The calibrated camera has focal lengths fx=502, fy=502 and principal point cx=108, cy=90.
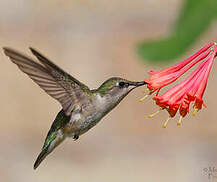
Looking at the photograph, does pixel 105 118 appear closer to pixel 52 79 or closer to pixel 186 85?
pixel 52 79

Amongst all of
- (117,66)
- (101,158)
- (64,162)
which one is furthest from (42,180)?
(117,66)

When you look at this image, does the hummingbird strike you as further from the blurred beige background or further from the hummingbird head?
the blurred beige background

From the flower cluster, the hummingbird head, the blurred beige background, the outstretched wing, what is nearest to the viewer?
the flower cluster

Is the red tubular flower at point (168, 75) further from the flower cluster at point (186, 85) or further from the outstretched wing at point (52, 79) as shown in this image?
the outstretched wing at point (52, 79)

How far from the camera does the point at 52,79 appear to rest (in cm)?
97

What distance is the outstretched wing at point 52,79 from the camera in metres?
0.88

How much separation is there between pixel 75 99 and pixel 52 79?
0.12 m

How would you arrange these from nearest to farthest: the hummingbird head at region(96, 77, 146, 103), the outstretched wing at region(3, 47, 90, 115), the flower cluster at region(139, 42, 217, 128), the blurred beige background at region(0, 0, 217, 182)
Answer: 1. the flower cluster at region(139, 42, 217, 128)
2. the outstretched wing at region(3, 47, 90, 115)
3. the hummingbird head at region(96, 77, 146, 103)
4. the blurred beige background at region(0, 0, 217, 182)

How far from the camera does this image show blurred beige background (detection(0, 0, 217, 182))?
158 cm

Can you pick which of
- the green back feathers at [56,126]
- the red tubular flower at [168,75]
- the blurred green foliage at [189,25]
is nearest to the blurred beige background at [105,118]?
the green back feathers at [56,126]

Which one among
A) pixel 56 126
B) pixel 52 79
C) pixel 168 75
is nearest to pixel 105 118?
pixel 56 126

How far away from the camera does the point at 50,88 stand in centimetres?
98

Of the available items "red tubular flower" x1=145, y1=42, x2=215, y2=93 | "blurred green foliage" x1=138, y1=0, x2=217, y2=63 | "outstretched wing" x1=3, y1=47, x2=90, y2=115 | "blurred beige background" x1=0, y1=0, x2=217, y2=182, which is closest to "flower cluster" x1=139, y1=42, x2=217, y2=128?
"red tubular flower" x1=145, y1=42, x2=215, y2=93

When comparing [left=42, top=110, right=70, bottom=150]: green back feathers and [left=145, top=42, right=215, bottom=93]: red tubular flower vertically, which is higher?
[left=145, top=42, right=215, bottom=93]: red tubular flower
